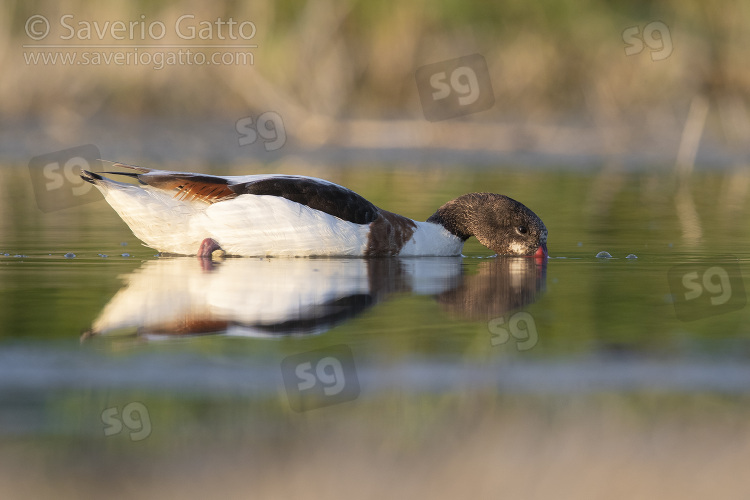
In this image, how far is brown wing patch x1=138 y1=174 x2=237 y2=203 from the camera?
8398mm

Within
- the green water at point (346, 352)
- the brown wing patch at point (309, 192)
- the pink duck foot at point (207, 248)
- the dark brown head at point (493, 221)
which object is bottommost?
the green water at point (346, 352)

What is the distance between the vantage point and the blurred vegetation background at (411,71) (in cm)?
1812

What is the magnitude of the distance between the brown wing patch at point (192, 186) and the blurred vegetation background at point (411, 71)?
9917mm

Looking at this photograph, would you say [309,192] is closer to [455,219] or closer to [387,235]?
[387,235]

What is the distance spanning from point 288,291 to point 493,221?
8.20 ft

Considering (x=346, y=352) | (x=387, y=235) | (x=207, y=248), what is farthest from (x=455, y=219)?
(x=346, y=352)

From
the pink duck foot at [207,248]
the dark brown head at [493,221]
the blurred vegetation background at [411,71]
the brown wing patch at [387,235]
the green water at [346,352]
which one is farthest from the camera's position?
the blurred vegetation background at [411,71]

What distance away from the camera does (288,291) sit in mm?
7008

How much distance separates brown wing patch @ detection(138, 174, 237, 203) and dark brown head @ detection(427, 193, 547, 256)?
5.19ft

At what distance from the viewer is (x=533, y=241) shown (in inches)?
353

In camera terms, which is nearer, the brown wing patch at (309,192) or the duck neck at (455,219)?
→ the brown wing patch at (309,192)

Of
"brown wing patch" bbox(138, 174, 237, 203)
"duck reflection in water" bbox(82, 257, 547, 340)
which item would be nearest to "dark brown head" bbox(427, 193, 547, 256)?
"duck reflection in water" bbox(82, 257, 547, 340)

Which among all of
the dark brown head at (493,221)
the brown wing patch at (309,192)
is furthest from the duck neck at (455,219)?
the brown wing patch at (309,192)

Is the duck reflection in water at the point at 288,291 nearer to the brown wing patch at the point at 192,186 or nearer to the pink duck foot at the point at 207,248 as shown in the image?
the pink duck foot at the point at 207,248
